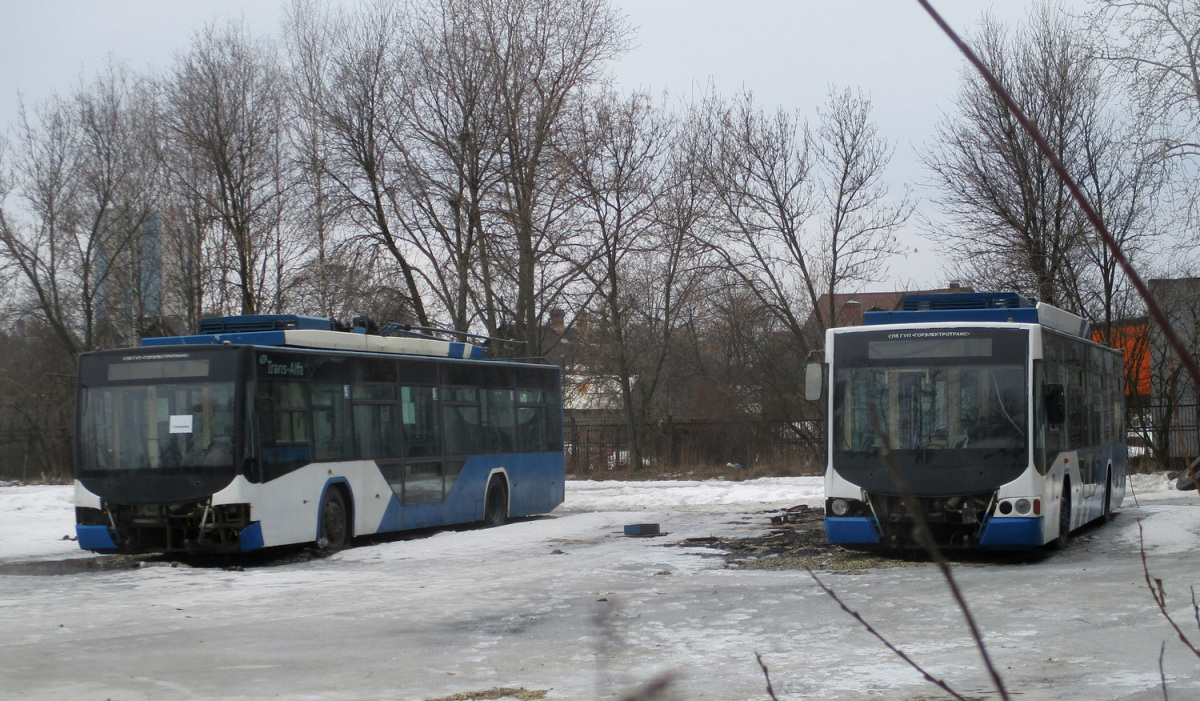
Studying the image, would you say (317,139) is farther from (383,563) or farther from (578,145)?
(383,563)

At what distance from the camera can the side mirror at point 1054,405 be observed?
13.2m

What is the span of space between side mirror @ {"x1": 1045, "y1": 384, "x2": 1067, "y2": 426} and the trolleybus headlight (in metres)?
2.36

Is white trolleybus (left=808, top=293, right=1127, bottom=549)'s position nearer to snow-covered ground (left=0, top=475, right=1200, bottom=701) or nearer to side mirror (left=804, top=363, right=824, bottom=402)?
side mirror (left=804, top=363, right=824, bottom=402)

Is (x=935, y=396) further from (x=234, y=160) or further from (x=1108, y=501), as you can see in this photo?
(x=234, y=160)

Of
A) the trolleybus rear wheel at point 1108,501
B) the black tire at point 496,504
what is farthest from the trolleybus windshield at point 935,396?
the black tire at point 496,504

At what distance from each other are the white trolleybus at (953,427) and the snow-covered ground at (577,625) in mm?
625

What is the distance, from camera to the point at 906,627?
346 inches

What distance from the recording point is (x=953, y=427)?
13.0m

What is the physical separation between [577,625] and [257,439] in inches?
268

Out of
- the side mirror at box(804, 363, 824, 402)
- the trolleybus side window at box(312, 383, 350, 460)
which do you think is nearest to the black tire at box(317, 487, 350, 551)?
the trolleybus side window at box(312, 383, 350, 460)

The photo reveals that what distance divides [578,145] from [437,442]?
17511mm

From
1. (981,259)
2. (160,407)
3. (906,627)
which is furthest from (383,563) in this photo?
(981,259)

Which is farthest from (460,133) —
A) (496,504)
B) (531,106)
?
(496,504)

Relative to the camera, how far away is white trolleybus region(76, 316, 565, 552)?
14.6 meters
